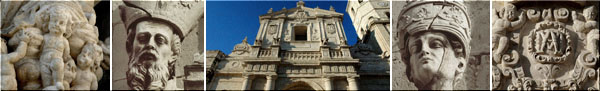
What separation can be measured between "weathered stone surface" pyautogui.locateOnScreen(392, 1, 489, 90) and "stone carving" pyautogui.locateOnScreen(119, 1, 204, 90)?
2264mm

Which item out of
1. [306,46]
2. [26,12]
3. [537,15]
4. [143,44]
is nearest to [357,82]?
A: [306,46]

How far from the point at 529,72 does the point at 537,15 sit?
678 millimetres

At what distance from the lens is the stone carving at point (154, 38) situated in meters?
5.10

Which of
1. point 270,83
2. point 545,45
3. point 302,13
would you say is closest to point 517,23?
point 545,45

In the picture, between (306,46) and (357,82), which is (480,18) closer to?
(357,82)

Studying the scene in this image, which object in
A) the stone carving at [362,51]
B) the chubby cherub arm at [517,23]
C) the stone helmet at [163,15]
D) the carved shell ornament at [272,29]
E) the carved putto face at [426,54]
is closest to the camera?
the carved putto face at [426,54]

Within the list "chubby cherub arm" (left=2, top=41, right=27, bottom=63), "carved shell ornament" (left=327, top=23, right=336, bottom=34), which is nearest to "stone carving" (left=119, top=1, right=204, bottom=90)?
"chubby cherub arm" (left=2, top=41, right=27, bottom=63)

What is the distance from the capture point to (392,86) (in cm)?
477

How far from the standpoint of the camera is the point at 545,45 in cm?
509

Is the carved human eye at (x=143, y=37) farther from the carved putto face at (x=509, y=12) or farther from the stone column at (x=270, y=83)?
the carved putto face at (x=509, y=12)

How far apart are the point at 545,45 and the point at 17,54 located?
209 inches

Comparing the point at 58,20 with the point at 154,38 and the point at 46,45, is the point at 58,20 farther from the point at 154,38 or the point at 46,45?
the point at 154,38

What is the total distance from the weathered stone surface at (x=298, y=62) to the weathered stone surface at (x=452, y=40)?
3.83m

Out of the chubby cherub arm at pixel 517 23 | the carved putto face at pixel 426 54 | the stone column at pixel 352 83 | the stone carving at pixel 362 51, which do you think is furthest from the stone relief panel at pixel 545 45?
the stone carving at pixel 362 51
